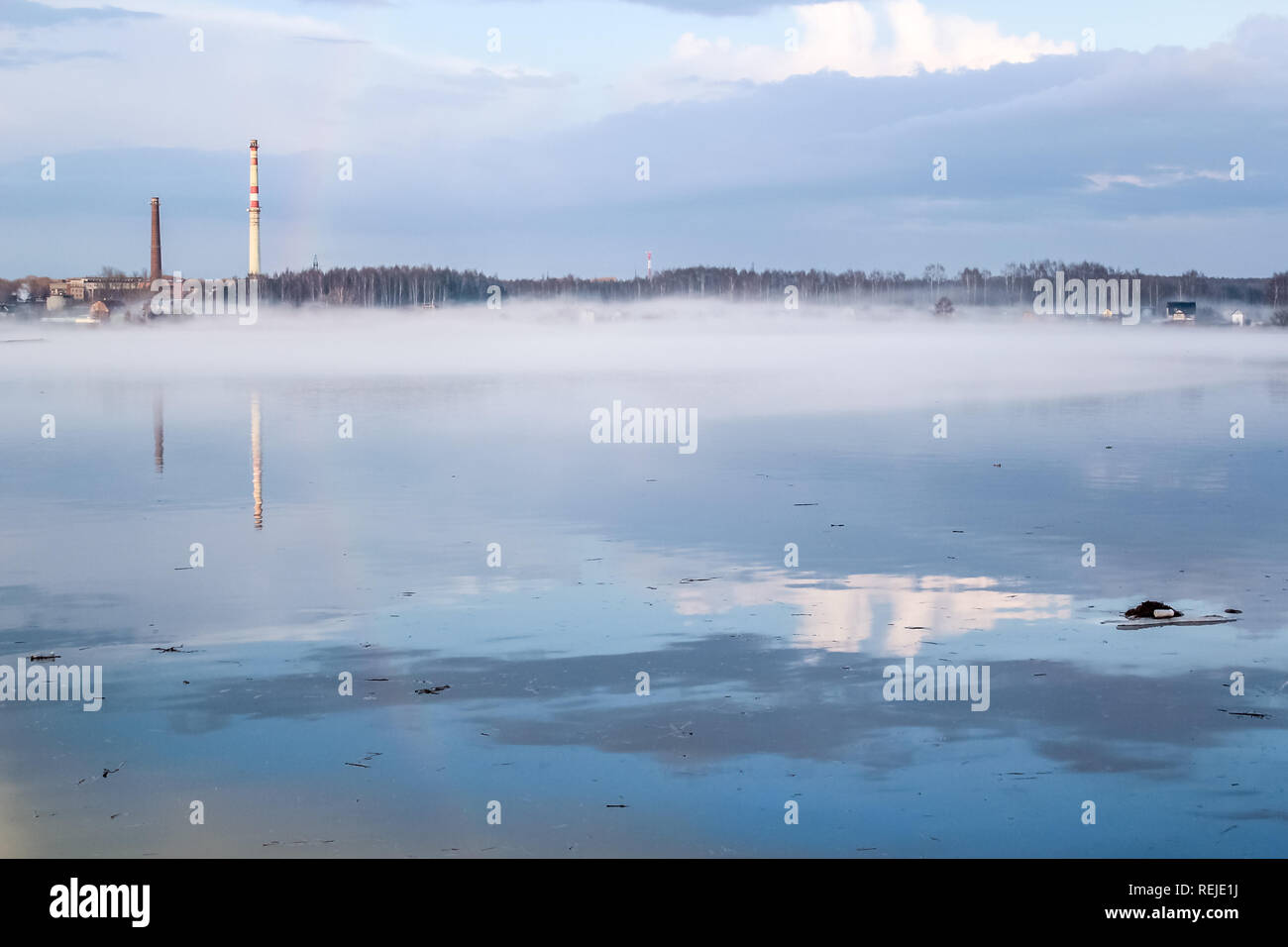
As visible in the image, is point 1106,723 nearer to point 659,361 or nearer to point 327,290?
point 659,361

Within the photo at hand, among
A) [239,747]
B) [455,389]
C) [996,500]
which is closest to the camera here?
[239,747]

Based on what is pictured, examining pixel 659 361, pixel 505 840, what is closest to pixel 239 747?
pixel 505 840

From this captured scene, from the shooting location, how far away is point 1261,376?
5581 centimetres

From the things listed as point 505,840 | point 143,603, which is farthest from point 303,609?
point 505,840

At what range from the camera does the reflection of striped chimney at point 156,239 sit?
146875mm

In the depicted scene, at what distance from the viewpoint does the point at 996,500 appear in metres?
20.6

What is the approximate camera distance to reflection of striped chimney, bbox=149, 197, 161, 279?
147m

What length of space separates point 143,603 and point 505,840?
277 inches

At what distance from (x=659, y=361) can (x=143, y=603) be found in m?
58.9

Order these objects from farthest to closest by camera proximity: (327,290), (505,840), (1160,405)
Result: (327,290) → (1160,405) → (505,840)

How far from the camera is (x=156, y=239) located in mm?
149250
